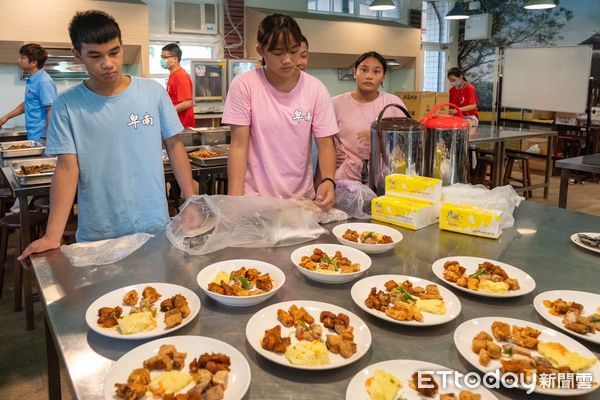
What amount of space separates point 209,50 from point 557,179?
19.3 feet

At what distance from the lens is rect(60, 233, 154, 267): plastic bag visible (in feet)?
4.81

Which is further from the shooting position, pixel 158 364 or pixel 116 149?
pixel 116 149

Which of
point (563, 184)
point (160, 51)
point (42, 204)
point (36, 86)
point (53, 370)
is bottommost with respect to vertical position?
point (53, 370)

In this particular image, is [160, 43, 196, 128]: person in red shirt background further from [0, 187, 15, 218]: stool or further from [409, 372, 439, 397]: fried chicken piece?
[409, 372, 439, 397]: fried chicken piece

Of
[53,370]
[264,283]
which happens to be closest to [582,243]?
[264,283]

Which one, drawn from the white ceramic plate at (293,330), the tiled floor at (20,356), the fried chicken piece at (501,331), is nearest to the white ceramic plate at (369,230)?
the white ceramic plate at (293,330)

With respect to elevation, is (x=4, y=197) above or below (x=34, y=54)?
below

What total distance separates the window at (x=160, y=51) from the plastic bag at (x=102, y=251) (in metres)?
5.70

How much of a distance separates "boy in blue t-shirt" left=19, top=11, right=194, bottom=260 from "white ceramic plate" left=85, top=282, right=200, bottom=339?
53 centimetres

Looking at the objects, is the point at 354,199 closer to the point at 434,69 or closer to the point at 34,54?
the point at 34,54

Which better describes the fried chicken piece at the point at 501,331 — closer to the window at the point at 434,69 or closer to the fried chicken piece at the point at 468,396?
the fried chicken piece at the point at 468,396

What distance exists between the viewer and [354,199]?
1.98 metres

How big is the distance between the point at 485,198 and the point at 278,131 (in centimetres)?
87

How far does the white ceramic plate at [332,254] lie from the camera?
129 centimetres
